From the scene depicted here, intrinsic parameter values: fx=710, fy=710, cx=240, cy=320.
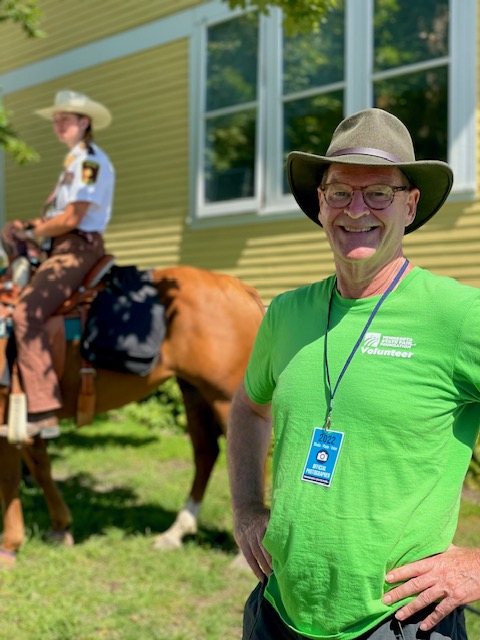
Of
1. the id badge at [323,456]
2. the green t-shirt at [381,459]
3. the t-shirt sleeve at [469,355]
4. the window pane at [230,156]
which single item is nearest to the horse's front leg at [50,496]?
the green t-shirt at [381,459]

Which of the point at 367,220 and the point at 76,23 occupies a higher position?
the point at 76,23

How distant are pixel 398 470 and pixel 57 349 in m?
3.38

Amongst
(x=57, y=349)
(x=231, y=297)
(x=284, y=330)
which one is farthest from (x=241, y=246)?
(x=284, y=330)

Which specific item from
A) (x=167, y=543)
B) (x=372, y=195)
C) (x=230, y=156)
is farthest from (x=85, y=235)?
(x=230, y=156)

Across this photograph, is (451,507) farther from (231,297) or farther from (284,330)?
(231,297)

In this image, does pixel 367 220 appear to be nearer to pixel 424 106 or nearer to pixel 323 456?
pixel 323 456

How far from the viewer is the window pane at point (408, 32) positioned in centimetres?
690

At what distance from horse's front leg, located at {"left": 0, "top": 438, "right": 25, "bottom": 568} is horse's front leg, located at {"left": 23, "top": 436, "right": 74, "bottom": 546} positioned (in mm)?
312

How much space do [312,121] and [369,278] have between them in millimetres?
6497

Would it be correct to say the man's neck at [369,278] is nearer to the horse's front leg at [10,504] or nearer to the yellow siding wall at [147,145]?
the horse's front leg at [10,504]

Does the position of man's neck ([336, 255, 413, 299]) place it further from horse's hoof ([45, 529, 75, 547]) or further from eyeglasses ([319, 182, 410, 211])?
horse's hoof ([45, 529, 75, 547])

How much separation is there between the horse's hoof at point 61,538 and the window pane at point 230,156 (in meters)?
4.78

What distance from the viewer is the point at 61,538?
4918mm

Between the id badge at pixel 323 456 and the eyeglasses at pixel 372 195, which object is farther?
the eyeglasses at pixel 372 195
